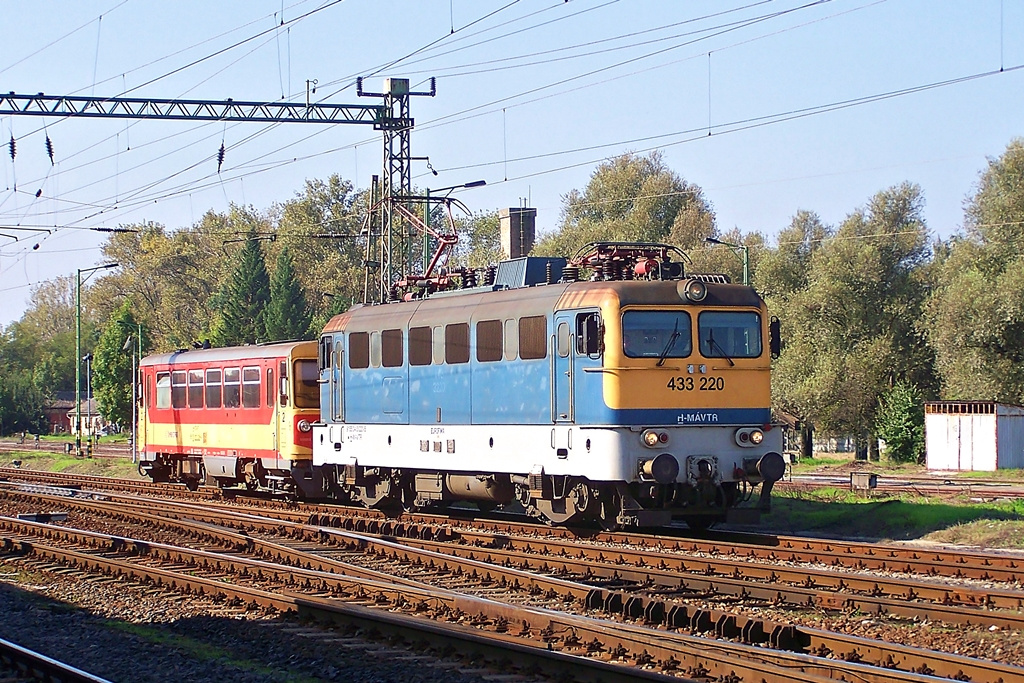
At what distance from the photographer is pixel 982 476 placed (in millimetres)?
38188

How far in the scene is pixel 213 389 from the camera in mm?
28969

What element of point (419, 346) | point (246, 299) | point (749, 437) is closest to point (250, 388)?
point (419, 346)

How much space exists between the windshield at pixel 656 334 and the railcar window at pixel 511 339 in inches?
84.2

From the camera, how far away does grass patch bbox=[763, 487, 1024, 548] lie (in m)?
17.8

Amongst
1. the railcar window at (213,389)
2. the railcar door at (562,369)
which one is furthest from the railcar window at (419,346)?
the railcar window at (213,389)

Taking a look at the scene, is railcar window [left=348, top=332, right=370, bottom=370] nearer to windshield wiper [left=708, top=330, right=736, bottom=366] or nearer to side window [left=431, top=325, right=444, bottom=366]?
side window [left=431, top=325, right=444, bottom=366]

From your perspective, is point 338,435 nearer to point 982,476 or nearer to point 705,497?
point 705,497

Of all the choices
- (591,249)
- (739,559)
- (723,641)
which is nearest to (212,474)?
(591,249)

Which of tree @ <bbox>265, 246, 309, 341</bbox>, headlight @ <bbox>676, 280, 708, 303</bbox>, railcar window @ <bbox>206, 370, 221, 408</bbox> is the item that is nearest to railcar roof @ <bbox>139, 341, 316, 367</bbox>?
railcar window @ <bbox>206, 370, 221, 408</bbox>

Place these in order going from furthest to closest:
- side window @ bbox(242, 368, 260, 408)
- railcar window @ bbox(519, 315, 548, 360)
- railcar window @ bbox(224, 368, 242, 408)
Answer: railcar window @ bbox(224, 368, 242, 408) → side window @ bbox(242, 368, 260, 408) → railcar window @ bbox(519, 315, 548, 360)

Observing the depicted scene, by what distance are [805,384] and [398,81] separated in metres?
30.9

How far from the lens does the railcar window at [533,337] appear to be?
18062 millimetres

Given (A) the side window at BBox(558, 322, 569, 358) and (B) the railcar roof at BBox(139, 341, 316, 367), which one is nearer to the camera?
(A) the side window at BBox(558, 322, 569, 358)

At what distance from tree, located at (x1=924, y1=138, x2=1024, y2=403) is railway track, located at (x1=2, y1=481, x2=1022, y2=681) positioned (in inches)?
1417
